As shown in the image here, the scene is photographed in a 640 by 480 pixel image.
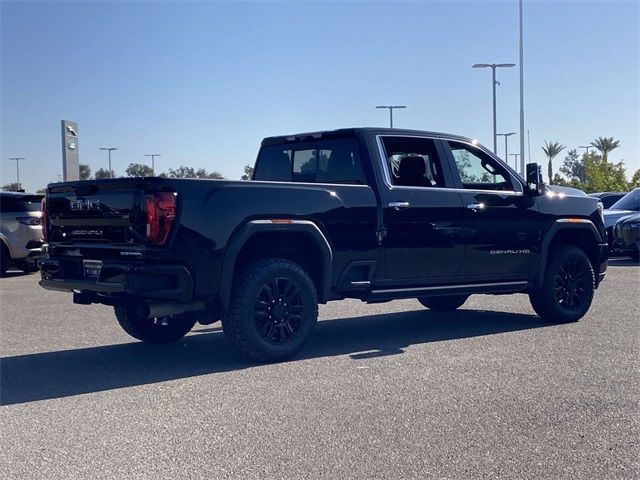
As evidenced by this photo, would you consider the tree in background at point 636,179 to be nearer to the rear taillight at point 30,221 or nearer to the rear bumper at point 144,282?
the rear taillight at point 30,221

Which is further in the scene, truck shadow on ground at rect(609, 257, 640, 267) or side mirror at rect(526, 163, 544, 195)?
truck shadow on ground at rect(609, 257, 640, 267)

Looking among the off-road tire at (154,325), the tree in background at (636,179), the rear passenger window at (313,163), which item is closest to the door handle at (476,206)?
the rear passenger window at (313,163)

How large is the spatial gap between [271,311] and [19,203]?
10.1 metres

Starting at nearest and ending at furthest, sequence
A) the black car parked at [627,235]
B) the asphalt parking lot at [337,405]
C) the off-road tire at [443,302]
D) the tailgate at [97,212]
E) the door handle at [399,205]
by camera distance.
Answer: the asphalt parking lot at [337,405] < the tailgate at [97,212] < the door handle at [399,205] < the off-road tire at [443,302] < the black car parked at [627,235]

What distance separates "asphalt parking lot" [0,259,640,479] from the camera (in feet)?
13.6

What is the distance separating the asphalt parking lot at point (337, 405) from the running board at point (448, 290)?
1.41 feet

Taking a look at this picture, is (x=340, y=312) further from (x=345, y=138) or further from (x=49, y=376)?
(x=49, y=376)

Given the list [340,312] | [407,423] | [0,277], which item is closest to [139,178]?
[407,423]

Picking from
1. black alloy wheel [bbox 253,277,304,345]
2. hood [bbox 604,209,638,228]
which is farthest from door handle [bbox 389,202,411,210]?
hood [bbox 604,209,638,228]

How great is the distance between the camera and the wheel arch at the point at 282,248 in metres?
6.31

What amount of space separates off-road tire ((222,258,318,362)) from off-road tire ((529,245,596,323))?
3.00m

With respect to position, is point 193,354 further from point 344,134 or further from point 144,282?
point 344,134

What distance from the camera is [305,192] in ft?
22.1

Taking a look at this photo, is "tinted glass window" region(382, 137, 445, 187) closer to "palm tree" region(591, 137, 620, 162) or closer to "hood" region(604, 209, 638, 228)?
"hood" region(604, 209, 638, 228)
